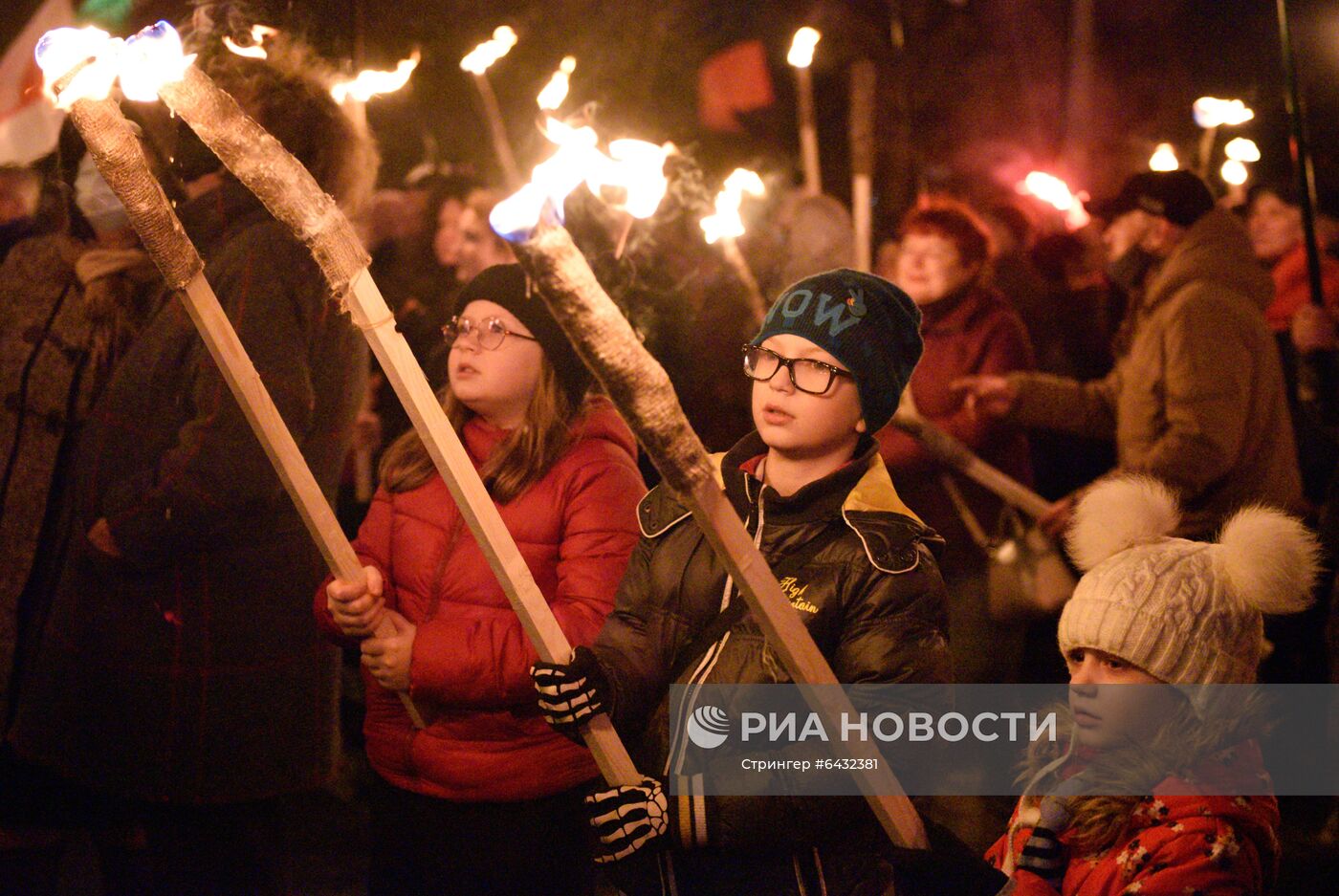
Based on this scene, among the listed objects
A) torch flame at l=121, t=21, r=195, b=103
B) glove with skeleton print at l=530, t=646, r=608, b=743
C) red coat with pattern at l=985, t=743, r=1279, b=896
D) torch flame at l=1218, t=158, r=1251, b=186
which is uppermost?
torch flame at l=1218, t=158, r=1251, b=186

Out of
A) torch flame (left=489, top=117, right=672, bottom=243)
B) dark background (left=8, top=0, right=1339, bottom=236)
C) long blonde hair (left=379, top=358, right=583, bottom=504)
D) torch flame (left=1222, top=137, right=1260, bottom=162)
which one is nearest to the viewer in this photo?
torch flame (left=489, top=117, right=672, bottom=243)

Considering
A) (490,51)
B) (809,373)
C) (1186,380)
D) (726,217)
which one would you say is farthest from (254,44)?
(1186,380)

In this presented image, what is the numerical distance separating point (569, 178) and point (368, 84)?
→ 6.21ft

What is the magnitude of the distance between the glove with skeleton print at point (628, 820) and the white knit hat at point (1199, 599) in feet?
2.32

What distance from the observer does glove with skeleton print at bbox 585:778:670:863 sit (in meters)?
2.00

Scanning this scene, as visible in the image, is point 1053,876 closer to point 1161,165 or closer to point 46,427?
point 46,427

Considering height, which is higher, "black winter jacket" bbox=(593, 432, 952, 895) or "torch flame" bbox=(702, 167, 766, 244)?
"torch flame" bbox=(702, 167, 766, 244)

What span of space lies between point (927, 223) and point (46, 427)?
8.67 ft

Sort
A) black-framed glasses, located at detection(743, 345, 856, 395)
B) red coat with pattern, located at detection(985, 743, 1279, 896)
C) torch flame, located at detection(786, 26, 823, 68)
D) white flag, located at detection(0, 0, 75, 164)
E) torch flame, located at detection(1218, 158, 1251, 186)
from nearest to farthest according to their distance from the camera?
red coat with pattern, located at detection(985, 743, 1279, 896) < black-framed glasses, located at detection(743, 345, 856, 395) < white flag, located at detection(0, 0, 75, 164) < torch flame, located at detection(786, 26, 823, 68) < torch flame, located at detection(1218, 158, 1251, 186)

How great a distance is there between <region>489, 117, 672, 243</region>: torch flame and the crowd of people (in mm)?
365

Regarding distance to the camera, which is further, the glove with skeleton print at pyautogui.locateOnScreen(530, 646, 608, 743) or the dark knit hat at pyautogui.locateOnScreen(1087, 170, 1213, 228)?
the dark knit hat at pyautogui.locateOnScreen(1087, 170, 1213, 228)

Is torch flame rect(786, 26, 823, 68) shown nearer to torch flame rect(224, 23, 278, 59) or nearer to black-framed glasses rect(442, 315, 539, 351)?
torch flame rect(224, 23, 278, 59)

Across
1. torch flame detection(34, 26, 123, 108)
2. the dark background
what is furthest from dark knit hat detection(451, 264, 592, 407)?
the dark background

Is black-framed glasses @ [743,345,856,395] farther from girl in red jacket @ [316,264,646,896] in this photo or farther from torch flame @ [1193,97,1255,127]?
torch flame @ [1193,97,1255,127]
